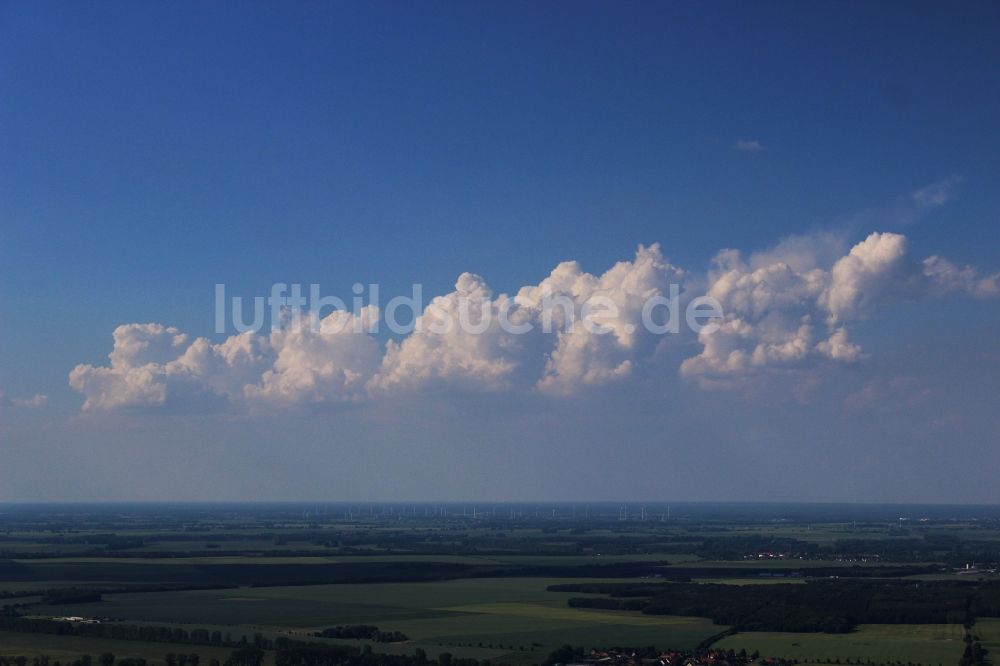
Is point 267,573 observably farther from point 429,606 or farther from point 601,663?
point 601,663

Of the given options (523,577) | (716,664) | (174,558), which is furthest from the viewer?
(174,558)

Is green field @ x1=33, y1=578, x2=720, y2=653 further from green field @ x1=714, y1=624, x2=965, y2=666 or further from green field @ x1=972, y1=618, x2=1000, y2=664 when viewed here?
green field @ x1=972, y1=618, x2=1000, y2=664

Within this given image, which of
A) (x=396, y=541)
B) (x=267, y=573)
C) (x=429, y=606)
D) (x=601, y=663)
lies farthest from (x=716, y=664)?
(x=396, y=541)

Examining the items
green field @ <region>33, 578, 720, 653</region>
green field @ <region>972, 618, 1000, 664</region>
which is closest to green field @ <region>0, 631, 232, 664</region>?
green field @ <region>33, 578, 720, 653</region>

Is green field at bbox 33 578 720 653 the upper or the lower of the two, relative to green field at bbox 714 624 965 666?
upper

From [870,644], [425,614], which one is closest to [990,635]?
[870,644]

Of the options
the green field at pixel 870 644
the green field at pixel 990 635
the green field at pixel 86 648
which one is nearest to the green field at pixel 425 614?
the green field at pixel 870 644

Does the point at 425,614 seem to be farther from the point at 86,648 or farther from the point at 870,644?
the point at 870,644

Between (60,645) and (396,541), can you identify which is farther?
(396,541)
